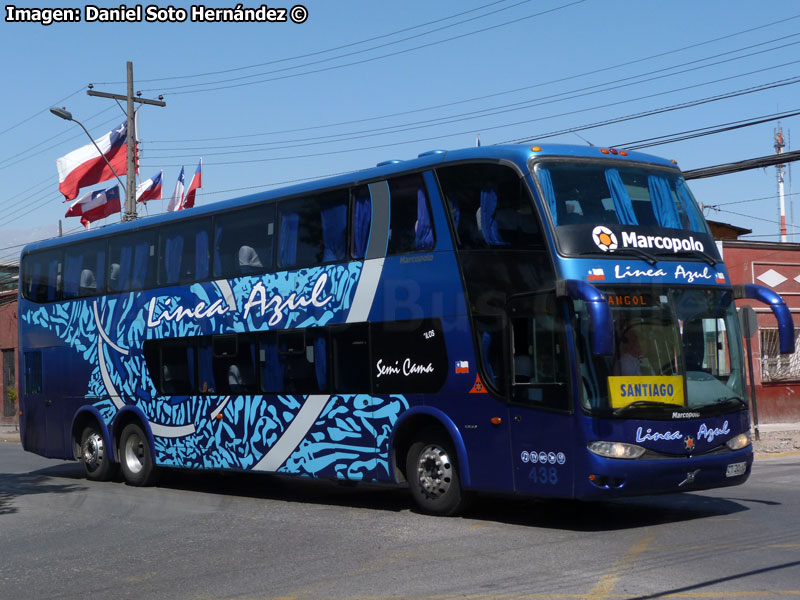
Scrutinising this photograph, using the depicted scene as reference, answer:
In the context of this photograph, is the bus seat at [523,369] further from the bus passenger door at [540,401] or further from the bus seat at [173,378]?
the bus seat at [173,378]

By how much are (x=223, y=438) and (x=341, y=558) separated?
662 centimetres

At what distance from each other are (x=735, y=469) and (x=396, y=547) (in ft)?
12.8

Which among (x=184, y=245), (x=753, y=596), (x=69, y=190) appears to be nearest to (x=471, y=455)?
(x=753, y=596)

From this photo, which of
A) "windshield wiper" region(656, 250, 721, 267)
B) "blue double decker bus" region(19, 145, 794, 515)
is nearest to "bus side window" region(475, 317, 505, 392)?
"blue double decker bus" region(19, 145, 794, 515)

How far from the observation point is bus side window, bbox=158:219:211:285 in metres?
16.4

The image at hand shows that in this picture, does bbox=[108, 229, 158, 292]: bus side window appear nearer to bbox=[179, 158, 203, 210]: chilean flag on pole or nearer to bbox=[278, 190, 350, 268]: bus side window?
bbox=[278, 190, 350, 268]: bus side window

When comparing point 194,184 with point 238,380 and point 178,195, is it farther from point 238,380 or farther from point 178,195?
point 238,380

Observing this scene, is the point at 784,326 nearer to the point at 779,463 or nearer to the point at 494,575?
the point at 494,575

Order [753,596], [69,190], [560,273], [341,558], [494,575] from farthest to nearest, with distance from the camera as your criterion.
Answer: [69,190], [560,273], [341,558], [494,575], [753,596]

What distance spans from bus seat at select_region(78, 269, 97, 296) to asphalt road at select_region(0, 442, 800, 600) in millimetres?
4054

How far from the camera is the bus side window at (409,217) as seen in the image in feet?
42.5

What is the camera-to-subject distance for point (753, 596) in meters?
7.68

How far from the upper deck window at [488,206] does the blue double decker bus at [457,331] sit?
24 millimetres

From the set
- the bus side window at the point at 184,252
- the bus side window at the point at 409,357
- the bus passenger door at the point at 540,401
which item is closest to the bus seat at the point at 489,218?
the bus passenger door at the point at 540,401
